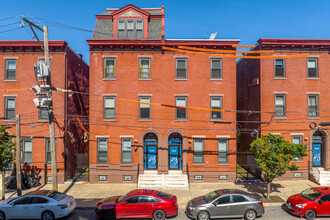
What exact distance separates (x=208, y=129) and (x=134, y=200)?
937 cm

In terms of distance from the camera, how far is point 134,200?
1330cm

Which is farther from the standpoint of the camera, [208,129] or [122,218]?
[208,129]

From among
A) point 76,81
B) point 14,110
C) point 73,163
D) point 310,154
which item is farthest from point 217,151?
point 14,110

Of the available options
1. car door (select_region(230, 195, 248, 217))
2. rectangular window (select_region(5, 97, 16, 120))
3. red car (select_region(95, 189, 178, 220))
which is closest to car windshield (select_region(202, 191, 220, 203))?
car door (select_region(230, 195, 248, 217))

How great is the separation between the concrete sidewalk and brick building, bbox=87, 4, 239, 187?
0.95 meters

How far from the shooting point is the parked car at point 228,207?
13000 mm

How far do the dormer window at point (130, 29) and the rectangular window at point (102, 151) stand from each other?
28.5 ft

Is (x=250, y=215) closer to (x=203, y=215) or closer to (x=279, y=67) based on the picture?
(x=203, y=215)

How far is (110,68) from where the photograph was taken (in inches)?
814

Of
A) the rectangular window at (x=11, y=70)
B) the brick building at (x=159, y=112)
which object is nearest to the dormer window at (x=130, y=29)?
the brick building at (x=159, y=112)

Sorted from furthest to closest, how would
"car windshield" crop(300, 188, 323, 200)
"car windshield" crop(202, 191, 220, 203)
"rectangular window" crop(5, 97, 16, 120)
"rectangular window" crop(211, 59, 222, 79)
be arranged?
1. "rectangular window" crop(211, 59, 222, 79)
2. "rectangular window" crop(5, 97, 16, 120)
3. "car windshield" crop(300, 188, 323, 200)
4. "car windshield" crop(202, 191, 220, 203)

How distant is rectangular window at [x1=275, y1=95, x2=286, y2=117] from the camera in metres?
20.4

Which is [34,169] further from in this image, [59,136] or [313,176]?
[313,176]

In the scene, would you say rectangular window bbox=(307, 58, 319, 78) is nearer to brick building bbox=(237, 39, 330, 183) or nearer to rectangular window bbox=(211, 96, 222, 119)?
brick building bbox=(237, 39, 330, 183)
